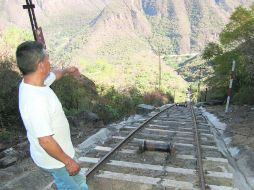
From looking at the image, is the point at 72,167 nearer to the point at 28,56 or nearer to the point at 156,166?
the point at 28,56

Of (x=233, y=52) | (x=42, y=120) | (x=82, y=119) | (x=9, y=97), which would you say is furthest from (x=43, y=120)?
(x=233, y=52)

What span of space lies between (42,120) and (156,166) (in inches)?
170

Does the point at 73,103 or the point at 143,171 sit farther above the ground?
the point at 73,103

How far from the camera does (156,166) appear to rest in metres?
7.16

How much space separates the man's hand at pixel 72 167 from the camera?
3.32m

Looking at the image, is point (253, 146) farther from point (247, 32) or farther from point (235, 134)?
point (247, 32)

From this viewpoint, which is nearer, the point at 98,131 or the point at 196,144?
the point at 196,144

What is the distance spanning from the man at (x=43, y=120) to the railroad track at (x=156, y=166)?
8.63 ft

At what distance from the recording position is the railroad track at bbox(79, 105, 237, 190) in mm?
6215

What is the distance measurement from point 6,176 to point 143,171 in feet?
7.53

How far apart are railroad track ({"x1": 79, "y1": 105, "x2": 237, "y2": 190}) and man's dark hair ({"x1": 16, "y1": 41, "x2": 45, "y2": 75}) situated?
320cm

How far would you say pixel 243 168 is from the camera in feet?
24.8

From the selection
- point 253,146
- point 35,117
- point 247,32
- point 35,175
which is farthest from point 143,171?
point 247,32

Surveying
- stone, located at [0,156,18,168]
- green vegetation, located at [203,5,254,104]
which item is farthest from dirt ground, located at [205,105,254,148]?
green vegetation, located at [203,5,254,104]
